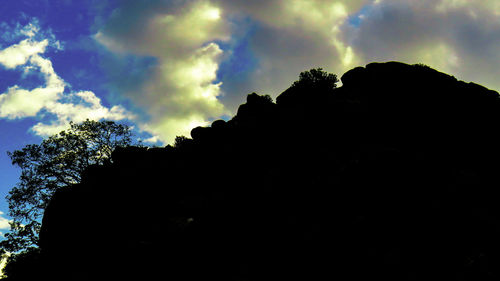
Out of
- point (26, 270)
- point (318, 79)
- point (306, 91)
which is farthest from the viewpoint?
point (318, 79)

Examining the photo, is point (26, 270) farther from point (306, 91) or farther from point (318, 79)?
point (318, 79)

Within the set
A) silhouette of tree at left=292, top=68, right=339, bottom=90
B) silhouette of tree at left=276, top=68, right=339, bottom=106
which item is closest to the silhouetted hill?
silhouette of tree at left=276, top=68, right=339, bottom=106

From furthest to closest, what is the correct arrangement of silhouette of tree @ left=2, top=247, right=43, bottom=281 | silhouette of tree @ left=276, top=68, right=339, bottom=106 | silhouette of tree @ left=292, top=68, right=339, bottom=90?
silhouette of tree @ left=292, top=68, right=339, bottom=90 < silhouette of tree @ left=276, top=68, right=339, bottom=106 < silhouette of tree @ left=2, top=247, right=43, bottom=281

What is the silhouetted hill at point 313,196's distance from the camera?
15734mm

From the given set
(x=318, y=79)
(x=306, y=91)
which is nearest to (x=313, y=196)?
(x=306, y=91)

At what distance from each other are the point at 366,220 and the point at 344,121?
917 centimetres

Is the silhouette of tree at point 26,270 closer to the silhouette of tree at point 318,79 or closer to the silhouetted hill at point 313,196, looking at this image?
the silhouetted hill at point 313,196

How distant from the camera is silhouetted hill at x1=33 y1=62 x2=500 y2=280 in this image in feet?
51.6

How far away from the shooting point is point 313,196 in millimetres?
18641

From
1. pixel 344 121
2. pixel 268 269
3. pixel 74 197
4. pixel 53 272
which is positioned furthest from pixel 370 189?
pixel 74 197

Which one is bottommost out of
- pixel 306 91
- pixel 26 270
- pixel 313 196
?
pixel 26 270

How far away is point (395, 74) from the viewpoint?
26.2 meters

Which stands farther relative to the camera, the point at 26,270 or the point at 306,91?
the point at 306,91

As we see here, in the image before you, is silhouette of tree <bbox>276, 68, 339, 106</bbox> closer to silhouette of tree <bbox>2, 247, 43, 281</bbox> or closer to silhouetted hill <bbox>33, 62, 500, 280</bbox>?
silhouetted hill <bbox>33, 62, 500, 280</bbox>
